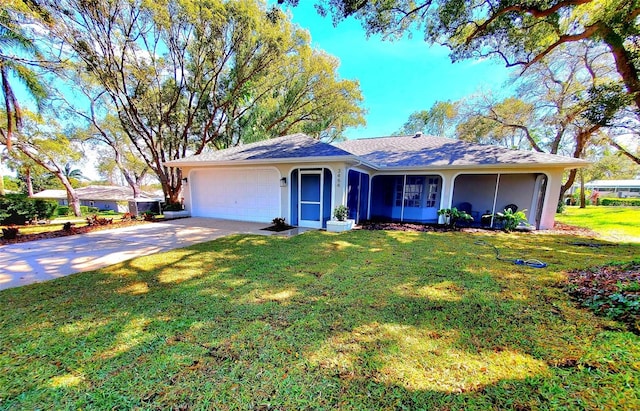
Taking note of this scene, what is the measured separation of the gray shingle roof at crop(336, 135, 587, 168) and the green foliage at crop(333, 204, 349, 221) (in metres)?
2.90

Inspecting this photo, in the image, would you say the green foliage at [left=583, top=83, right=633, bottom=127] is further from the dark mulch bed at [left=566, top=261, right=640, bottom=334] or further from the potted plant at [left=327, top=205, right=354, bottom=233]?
the potted plant at [left=327, top=205, right=354, bottom=233]

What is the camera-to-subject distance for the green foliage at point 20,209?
838cm

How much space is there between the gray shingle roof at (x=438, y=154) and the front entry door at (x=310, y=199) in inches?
108

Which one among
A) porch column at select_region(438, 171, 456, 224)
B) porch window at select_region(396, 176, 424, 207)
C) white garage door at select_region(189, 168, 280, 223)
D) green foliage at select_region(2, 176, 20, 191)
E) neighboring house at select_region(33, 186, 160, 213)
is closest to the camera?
porch column at select_region(438, 171, 456, 224)

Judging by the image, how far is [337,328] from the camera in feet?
8.20

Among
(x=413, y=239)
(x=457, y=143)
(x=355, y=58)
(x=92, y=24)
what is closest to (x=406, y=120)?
(x=355, y=58)

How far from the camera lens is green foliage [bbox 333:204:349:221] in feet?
25.6

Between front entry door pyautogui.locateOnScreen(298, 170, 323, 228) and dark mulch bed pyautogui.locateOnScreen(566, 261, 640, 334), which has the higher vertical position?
front entry door pyautogui.locateOnScreen(298, 170, 323, 228)

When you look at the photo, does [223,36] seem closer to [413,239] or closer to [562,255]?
[413,239]

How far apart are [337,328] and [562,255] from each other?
5.98 metres

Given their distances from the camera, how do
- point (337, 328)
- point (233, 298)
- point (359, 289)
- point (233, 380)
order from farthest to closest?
point (359, 289)
point (233, 298)
point (337, 328)
point (233, 380)

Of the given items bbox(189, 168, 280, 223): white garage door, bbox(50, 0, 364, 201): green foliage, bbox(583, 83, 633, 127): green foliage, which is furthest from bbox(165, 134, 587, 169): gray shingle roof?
bbox(50, 0, 364, 201): green foliage

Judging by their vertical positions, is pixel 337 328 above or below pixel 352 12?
below

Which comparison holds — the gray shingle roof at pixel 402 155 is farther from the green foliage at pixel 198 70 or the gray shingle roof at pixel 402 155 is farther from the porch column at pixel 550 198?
the green foliage at pixel 198 70
